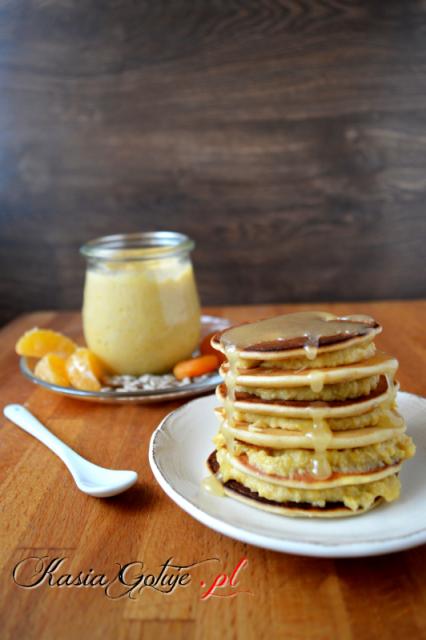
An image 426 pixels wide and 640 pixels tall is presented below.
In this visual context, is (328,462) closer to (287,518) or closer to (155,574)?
(287,518)

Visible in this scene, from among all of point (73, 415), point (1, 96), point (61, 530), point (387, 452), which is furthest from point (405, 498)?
point (1, 96)

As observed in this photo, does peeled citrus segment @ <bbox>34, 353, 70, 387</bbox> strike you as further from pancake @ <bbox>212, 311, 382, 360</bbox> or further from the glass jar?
pancake @ <bbox>212, 311, 382, 360</bbox>

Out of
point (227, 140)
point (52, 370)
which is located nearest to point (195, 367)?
point (52, 370)

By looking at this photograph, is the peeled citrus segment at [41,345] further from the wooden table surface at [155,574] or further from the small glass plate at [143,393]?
the wooden table surface at [155,574]

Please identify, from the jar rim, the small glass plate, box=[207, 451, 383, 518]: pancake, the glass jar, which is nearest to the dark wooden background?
the jar rim

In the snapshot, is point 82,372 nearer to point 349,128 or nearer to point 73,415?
point 73,415
